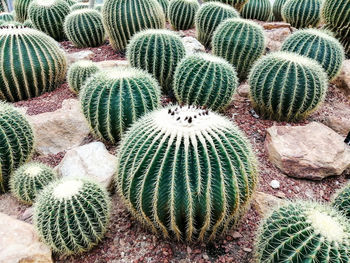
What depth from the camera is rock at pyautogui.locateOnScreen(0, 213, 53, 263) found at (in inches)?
103

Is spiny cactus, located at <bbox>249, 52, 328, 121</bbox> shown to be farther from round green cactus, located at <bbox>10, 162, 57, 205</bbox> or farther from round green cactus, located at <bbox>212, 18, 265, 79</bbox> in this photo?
round green cactus, located at <bbox>10, 162, 57, 205</bbox>

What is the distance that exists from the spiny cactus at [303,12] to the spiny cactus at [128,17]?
4.10 m

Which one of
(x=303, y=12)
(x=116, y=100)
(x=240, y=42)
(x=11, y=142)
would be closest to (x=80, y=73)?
(x=116, y=100)

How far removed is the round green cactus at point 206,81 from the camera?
4.34 meters

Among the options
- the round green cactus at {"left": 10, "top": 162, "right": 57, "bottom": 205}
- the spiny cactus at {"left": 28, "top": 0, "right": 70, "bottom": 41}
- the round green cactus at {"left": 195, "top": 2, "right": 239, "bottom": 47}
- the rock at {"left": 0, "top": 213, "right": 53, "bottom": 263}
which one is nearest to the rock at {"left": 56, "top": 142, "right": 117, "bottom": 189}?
the round green cactus at {"left": 10, "top": 162, "right": 57, "bottom": 205}

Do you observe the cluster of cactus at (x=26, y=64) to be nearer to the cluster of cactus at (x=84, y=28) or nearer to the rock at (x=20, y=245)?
the cluster of cactus at (x=84, y=28)

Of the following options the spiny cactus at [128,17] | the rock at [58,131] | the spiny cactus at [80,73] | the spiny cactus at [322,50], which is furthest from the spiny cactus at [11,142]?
the spiny cactus at [322,50]

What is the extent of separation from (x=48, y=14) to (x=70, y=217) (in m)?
6.46

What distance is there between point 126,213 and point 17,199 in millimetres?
1352

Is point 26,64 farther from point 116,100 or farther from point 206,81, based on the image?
point 206,81

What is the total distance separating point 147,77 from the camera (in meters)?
4.12

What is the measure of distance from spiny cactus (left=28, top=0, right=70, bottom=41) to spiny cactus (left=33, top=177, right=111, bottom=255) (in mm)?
6113

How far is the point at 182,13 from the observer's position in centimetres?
820

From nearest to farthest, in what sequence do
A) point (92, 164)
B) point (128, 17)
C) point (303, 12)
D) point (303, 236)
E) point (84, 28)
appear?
point (303, 236) < point (92, 164) < point (128, 17) < point (84, 28) < point (303, 12)
